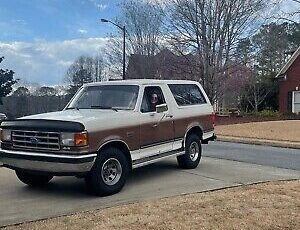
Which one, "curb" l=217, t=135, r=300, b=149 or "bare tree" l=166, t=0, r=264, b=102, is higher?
"bare tree" l=166, t=0, r=264, b=102

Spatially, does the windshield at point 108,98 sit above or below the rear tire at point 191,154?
above

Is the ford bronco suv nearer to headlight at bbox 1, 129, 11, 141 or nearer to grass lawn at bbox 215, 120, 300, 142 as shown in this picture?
headlight at bbox 1, 129, 11, 141

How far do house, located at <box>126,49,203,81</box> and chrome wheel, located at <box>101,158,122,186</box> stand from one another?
2030 centimetres

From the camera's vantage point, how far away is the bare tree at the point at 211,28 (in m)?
25.6

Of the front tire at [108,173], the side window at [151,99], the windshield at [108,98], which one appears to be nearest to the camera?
the front tire at [108,173]

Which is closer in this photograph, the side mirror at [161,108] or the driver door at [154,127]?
the driver door at [154,127]

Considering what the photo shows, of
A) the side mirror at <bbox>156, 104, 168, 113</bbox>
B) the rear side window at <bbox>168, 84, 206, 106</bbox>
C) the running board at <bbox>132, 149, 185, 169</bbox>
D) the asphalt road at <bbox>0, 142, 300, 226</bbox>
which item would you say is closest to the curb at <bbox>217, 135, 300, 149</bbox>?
the asphalt road at <bbox>0, 142, 300, 226</bbox>

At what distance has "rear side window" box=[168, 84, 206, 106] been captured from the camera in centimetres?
856

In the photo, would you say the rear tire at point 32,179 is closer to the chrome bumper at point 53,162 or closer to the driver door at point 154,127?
the chrome bumper at point 53,162

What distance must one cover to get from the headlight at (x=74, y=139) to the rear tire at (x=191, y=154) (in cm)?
312

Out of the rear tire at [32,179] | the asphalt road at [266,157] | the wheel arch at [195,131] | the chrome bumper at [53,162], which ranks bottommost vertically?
the asphalt road at [266,157]

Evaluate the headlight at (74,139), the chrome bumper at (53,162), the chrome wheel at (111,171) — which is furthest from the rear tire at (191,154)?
the headlight at (74,139)

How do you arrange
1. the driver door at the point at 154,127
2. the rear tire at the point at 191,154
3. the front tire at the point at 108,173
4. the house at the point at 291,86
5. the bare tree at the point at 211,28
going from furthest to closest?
the house at the point at 291,86 < the bare tree at the point at 211,28 < the rear tire at the point at 191,154 < the driver door at the point at 154,127 < the front tire at the point at 108,173

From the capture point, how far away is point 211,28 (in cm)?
2566
